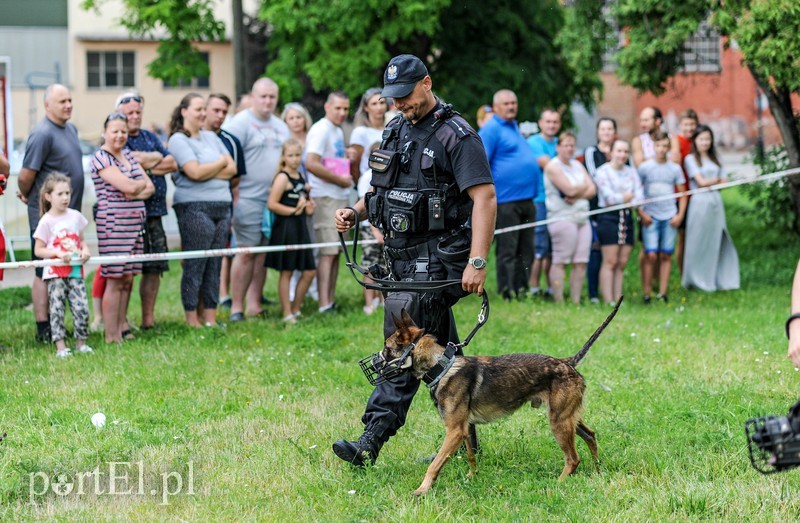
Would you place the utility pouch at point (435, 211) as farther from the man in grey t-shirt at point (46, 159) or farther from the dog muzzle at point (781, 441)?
the man in grey t-shirt at point (46, 159)

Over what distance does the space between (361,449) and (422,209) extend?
1299 millimetres

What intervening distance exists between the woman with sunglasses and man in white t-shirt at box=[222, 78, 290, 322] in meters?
0.51

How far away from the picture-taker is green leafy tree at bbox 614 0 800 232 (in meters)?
11.4

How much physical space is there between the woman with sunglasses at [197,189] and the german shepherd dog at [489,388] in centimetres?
473

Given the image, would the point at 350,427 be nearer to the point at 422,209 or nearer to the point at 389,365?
the point at 389,365

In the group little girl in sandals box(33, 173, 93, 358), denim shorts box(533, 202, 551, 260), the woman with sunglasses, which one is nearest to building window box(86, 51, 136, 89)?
denim shorts box(533, 202, 551, 260)

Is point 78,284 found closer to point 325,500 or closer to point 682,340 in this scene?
point 325,500

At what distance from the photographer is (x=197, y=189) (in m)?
9.36

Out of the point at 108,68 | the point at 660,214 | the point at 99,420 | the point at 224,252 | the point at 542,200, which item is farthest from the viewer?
the point at 108,68

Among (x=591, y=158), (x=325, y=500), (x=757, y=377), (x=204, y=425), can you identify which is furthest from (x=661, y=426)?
(x=591, y=158)

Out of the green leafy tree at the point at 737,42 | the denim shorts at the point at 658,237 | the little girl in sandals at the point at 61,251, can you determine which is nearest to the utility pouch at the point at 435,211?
the little girl in sandals at the point at 61,251

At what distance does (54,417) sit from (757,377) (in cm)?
484

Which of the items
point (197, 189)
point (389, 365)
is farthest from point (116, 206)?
point (389, 365)

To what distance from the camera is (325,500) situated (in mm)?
4941
